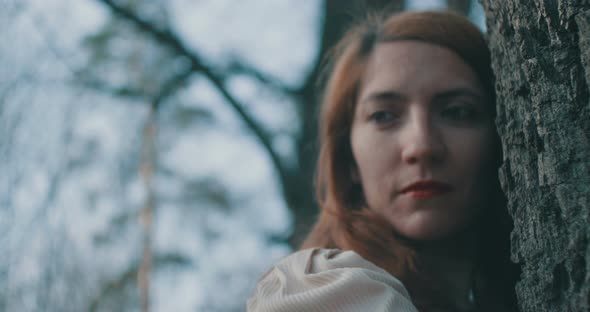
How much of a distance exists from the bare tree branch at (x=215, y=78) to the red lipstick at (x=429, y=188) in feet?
7.55

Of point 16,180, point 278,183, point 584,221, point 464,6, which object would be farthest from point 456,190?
point 278,183

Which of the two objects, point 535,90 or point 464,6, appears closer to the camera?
point 535,90

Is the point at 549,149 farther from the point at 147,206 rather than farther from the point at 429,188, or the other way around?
the point at 147,206

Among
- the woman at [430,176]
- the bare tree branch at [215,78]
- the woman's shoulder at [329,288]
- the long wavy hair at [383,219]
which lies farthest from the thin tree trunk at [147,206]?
the woman's shoulder at [329,288]

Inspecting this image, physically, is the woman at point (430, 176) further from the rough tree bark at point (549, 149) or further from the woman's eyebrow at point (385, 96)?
the rough tree bark at point (549, 149)

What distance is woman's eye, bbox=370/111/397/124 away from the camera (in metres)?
1.42

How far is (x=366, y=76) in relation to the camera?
61.9 inches

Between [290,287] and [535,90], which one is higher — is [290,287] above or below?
below

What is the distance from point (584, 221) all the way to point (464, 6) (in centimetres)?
229

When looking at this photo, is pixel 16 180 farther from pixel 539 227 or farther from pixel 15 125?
pixel 539 227

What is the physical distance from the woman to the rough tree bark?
0.73 feet

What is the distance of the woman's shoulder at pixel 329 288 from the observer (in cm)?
100

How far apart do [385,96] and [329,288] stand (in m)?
0.56

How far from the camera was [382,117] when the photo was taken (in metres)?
1.45
